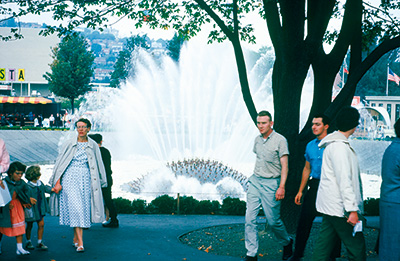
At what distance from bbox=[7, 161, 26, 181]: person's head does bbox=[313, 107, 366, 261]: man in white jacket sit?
3.73 metres

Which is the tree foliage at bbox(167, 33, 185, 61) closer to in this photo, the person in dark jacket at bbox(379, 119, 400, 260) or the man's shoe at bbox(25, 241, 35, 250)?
the man's shoe at bbox(25, 241, 35, 250)

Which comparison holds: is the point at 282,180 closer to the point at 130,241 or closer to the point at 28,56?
the point at 130,241

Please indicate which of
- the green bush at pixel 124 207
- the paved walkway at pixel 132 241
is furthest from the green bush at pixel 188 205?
the green bush at pixel 124 207

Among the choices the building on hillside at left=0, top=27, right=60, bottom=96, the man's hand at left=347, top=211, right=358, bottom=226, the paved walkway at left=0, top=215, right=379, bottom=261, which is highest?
the building on hillside at left=0, top=27, right=60, bottom=96

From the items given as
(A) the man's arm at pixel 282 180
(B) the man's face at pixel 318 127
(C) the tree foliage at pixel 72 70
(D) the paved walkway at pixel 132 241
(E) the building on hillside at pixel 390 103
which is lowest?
(D) the paved walkway at pixel 132 241

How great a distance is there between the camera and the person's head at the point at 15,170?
5.95 m

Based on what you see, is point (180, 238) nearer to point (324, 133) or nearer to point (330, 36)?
point (324, 133)

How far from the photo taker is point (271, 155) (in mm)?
5621

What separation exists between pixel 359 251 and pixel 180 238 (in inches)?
144

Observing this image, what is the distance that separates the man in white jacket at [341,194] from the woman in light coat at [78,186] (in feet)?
10.3

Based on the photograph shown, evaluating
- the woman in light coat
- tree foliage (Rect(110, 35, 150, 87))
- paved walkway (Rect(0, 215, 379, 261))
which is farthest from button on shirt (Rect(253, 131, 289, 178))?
tree foliage (Rect(110, 35, 150, 87))

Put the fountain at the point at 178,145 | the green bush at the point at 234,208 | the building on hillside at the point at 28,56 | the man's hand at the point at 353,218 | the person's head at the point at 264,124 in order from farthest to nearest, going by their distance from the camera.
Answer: the building on hillside at the point at 28,56
the fountain at the point at 178,145
the green bush at the point at 234,208
the person's head at the point at 264,124
the man's hand at the point at 353,218

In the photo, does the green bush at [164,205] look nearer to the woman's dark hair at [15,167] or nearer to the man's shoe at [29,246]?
the man's shoe at [29,246]

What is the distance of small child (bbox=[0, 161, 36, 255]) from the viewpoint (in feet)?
19.0
